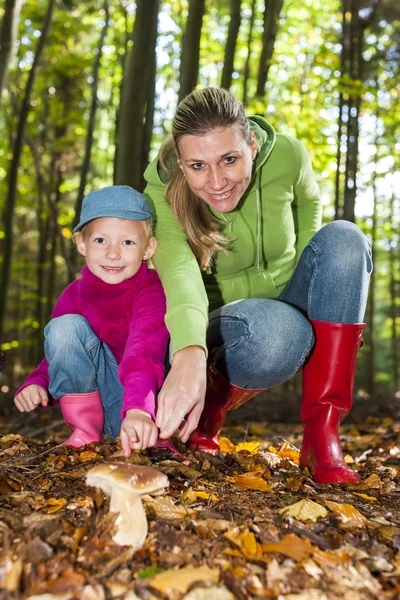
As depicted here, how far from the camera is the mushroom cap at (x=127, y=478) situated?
154 centimetres

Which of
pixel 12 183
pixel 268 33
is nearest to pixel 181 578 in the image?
pixel 12 183

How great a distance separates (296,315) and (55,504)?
145 cm

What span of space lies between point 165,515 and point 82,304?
129 cm

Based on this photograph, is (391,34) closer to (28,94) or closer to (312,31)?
(312,31)

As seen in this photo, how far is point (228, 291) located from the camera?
310cm

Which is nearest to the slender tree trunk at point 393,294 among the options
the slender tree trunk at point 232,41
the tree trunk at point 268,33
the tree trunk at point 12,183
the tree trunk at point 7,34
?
the tree trunk at point 268,33

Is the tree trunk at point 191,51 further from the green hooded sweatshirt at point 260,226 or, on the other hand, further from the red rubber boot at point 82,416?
the red rubber boot at point 82,416

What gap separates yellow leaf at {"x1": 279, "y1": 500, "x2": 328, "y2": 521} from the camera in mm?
1931

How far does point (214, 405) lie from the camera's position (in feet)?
9.96

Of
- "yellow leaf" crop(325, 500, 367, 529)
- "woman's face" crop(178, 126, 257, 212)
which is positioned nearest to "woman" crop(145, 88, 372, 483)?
"woman's face" crop(178, 126, 257, 212)

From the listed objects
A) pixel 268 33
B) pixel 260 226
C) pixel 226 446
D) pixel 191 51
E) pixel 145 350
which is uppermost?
pixel 268 33

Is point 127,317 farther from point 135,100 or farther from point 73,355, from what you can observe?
point 135,100

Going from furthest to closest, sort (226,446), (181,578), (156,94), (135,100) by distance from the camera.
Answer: (156,94)
(135,100)
(226,446)
(181,578)

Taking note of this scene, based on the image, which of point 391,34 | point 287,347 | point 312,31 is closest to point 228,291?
point 287,347
